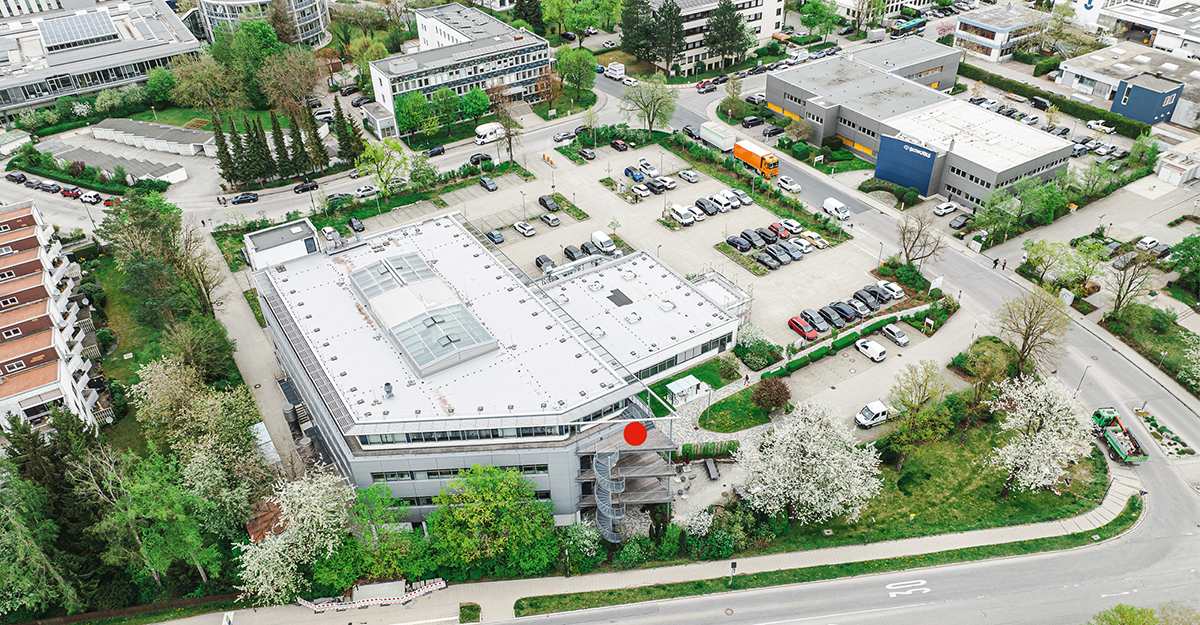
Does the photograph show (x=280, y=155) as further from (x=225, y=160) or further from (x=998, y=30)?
(x=998, y=30)

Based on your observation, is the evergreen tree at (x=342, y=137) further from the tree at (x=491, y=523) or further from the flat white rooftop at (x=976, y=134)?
the flat white rooftop at (x=976, y=134)

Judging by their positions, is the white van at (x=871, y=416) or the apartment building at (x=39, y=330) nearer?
Result: the apartment building at (x=39, y=330)

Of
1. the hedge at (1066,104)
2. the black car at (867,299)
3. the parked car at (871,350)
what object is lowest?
the parked car at (871,350)

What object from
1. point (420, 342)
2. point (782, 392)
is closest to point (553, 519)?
A: point (420, 342)

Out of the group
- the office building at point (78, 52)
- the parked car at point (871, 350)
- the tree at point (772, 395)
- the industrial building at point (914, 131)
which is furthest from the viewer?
the office building at point (78, 52)

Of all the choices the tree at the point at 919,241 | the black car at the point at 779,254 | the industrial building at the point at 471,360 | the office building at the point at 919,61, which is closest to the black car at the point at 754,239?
A: the black car at the point at 779,254

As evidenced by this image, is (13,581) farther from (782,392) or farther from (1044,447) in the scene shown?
(1044,447)
